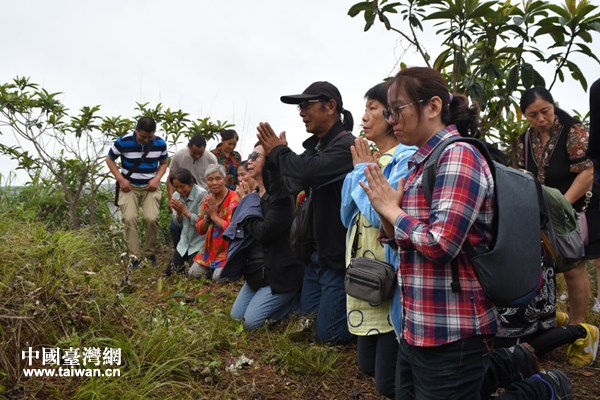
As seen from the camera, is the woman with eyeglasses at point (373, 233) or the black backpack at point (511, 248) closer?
the black backpack at point (511, 248)

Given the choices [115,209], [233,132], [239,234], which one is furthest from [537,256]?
[115,209]

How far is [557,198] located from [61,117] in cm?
635

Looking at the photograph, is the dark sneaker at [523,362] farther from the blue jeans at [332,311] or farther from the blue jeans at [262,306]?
the blue jeans at [262,306]

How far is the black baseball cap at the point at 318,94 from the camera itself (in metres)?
3.33

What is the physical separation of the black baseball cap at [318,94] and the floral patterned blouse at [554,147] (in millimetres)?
1675

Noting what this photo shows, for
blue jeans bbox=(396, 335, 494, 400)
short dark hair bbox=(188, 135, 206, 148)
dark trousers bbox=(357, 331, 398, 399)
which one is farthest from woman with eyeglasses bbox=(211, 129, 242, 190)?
blue jeans bbox=(396, 335, 494, 400)

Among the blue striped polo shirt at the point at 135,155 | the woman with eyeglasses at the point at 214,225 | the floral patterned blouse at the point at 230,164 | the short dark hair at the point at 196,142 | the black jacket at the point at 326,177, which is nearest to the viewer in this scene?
the black jacket at the point at 326,177

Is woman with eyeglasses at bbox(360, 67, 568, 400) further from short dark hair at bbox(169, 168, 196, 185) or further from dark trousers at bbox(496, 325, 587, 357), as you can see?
short dark hair at bbox(169, 168, 196, 185)

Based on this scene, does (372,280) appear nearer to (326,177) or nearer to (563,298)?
(326,177)

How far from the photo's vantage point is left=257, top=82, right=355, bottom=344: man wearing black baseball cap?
318 cm

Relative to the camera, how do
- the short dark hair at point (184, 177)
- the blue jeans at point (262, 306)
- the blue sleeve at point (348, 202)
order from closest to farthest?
the blue sleeve at point (348, 202) < the blue jeans at point (262, 306) < the short dark hair at point (184, 177)

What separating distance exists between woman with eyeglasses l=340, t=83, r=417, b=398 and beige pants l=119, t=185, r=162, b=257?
414 cm

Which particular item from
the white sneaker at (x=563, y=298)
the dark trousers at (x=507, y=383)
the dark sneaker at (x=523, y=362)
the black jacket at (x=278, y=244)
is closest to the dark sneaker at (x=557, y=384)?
the dark trousers at (x=507, y=383)

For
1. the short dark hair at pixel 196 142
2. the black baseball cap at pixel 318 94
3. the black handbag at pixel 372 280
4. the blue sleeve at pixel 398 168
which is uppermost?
the short dark hair at pixel 196 142
